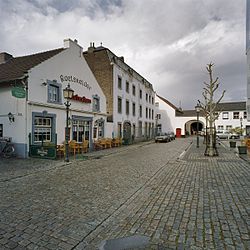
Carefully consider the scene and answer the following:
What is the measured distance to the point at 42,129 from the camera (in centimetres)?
1392

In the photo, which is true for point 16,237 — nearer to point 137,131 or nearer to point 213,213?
point 213,213

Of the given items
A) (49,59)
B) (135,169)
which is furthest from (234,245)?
(49,59)

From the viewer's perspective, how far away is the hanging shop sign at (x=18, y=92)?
38.5 ft

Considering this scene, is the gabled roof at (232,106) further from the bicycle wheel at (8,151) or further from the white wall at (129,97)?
the bicycle wheel at (8,151)

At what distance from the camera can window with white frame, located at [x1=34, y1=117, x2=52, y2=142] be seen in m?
13.5

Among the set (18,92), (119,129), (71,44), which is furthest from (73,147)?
(119,129)

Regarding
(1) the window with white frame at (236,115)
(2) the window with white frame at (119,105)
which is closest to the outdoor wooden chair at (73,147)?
(2) the window with white frame at (119,105)

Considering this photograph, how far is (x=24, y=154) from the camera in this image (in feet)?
41.8

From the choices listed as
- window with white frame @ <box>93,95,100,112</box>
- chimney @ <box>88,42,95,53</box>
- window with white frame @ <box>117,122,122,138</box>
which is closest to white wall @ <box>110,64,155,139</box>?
window with white frame @ <box>117,122,122,138</box>

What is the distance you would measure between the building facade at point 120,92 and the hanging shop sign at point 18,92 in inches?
411

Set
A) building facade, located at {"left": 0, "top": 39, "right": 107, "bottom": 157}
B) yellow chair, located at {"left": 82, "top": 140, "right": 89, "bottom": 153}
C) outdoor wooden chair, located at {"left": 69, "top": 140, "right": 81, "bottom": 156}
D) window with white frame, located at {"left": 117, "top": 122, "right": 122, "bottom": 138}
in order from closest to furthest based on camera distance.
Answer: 1. building facade, located at {"left": 0, "top": 39, "right": 107, "bottom": 157}
2. outdoor wooden chair, located at {"left": 69, "top": 140, "right": 81, "bottom": 156}
3. yellow chair, located at {"left": 82, "top": 140, "right": 89, "bottom": 153}
4. window with white frame, located at {"left": 117, "top": 122, "right": 122, "bottom": 138}

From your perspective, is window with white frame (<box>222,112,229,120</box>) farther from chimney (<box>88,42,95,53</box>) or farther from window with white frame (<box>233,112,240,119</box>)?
chimney (<box>88,42,95,53</box>)

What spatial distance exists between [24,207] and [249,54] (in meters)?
30.2

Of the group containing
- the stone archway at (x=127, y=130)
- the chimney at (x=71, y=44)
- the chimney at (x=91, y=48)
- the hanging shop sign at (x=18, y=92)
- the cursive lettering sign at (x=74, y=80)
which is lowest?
the stone archway at (x=127, y=130)
